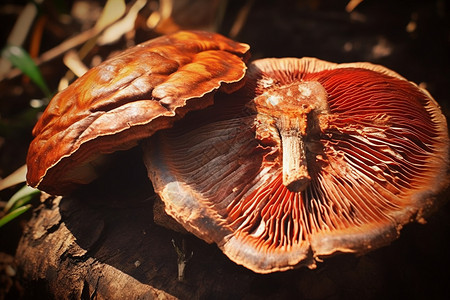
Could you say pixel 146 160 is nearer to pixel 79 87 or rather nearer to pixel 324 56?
pixel 79 87

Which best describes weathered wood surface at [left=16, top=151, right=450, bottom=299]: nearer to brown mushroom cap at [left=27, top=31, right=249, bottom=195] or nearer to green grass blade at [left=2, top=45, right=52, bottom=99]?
brown mushroom cap at [left=27, top=31, right=249, bottom=195]

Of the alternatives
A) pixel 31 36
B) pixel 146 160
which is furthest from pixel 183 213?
pixel 31 36

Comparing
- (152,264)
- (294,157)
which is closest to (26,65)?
(152,264)

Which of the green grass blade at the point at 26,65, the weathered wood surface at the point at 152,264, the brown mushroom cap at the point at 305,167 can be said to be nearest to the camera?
the brown mushroom cap at the point at 305,167

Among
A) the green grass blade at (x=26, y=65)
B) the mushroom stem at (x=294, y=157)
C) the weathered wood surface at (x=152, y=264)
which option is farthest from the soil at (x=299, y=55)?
the mushroom stem at (x=294, y=157)

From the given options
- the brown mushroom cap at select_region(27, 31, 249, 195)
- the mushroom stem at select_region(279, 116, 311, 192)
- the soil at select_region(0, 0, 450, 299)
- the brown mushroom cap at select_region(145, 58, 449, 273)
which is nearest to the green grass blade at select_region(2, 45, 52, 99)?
the soil at select_region(0, 0, 450, 299)

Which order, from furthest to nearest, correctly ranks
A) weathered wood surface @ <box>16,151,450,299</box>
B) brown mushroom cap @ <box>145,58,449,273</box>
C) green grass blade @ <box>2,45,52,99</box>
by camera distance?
green grass blade @ <box>2,45,52,99</box>, weathered wood surface @ <box>16,151,450,299</box>, brown mushroom cap @ <box>145,58,449,273</box>

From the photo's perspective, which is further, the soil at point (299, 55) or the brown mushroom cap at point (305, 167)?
the soil at point (299, 55)

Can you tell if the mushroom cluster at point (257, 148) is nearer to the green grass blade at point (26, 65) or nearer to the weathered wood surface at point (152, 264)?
the weathered wood surface at point (152, 264)
